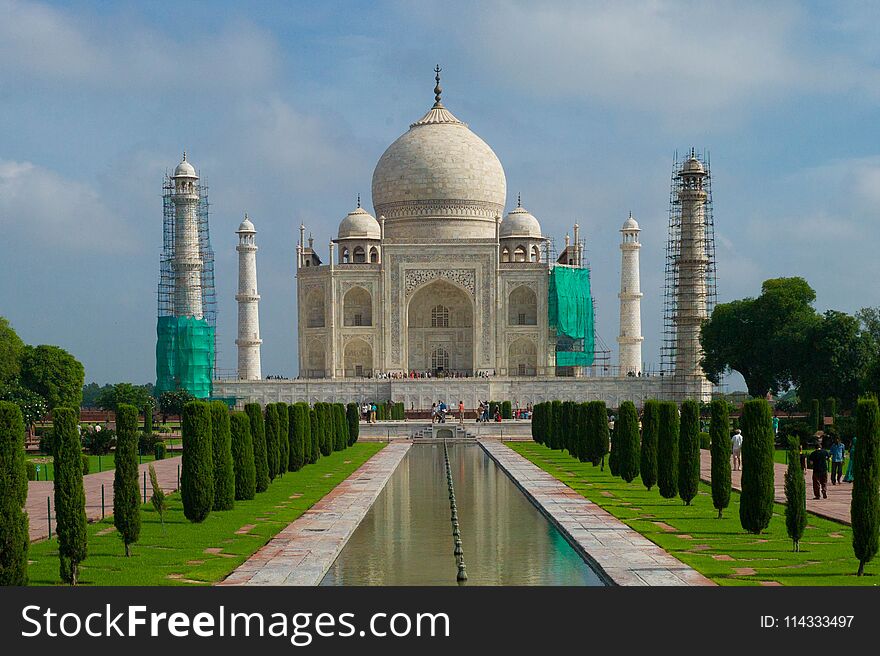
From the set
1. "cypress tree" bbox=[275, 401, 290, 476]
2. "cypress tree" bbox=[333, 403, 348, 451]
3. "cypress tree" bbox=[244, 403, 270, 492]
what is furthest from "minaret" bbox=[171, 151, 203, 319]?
"cypress tree" bbox=[244, 403, 270, 492]

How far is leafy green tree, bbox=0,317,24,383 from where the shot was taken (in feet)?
96.5

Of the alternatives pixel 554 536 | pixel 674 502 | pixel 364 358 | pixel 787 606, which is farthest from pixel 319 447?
pixel 364 358

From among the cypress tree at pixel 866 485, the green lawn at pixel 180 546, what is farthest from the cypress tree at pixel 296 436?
the cypress tree at pixel 866 485

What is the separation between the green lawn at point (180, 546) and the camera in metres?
8.80

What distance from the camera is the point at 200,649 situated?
19.2 feet

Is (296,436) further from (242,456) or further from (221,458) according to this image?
(221,458)

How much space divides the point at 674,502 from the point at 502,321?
24.5 m

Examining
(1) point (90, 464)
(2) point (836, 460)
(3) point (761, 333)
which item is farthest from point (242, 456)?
(3) point (761, 333)

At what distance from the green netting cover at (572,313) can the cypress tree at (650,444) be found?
74.2 ft

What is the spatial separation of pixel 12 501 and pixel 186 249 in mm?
28773

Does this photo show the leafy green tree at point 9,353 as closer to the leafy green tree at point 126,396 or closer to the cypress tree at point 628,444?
the leafy green tree at point 126,396

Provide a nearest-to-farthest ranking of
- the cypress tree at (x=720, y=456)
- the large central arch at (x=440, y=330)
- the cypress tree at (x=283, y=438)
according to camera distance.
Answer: the cypress tree at (x=720, y=456) < the cypress tree at (x=283, y=438) < the large central arch at (x=440, y=330)

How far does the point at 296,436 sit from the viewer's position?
1806 cm

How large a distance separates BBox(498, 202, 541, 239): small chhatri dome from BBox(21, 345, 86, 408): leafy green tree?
1484 cm
